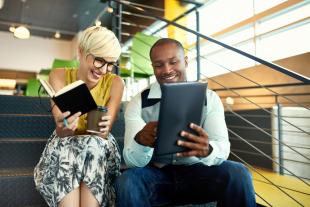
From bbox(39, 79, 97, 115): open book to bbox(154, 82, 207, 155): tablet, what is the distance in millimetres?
312

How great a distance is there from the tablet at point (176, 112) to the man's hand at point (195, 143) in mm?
16

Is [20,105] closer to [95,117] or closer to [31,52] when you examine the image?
[95,117]

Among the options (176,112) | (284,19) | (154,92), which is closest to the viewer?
(176,112)

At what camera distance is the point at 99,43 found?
1366 mm

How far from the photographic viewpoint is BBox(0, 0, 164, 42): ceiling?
711 cm

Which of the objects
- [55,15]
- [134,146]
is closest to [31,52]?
[55,15]

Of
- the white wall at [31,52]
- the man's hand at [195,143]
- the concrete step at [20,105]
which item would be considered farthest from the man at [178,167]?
the white wall at [31,52]

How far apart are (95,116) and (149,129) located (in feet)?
0.83

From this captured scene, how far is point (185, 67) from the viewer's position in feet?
4.65

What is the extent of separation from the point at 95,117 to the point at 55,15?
301 inches

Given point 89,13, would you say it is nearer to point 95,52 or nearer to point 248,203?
point 95,52

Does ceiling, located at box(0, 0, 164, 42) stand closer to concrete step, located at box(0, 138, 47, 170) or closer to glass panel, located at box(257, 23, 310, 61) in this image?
glass panel, located at box(257, 23, 310, 61)

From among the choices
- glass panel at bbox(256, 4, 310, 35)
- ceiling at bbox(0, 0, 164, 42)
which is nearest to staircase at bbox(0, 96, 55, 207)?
glass panel at bbox(256, 4, 310, 35)

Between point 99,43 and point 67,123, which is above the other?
point 99,43
